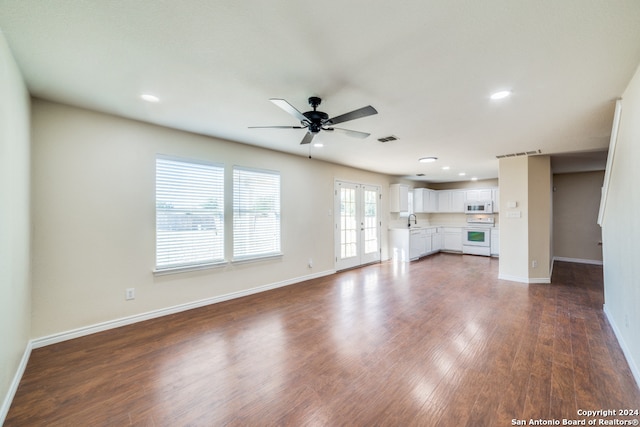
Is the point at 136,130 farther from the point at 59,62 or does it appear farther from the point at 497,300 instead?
the point at 497,300

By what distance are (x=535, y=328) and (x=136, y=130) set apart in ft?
17.8

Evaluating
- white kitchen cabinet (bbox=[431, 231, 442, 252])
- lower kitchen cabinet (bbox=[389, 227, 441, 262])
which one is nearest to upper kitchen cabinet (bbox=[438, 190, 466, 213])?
white kitchen cabinet (bbox=[431, 231, 442, 252])

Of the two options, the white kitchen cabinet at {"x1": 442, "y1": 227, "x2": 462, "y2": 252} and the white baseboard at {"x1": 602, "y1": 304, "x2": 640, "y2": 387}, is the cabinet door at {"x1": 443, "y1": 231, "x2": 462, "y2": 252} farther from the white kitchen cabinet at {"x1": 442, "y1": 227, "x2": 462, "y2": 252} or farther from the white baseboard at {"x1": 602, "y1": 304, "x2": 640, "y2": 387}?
the white baseboard at {"x1": 602, "y1": 304, "x2": 640, "y2": 387}

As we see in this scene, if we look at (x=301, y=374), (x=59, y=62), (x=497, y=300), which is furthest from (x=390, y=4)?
(x=497, y=300)

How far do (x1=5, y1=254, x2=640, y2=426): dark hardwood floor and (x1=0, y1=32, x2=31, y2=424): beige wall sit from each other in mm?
312

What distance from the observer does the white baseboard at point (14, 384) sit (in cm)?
177

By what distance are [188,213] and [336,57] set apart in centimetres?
289

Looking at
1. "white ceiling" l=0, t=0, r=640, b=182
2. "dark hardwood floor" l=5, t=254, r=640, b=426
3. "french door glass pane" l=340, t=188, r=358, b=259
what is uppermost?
"white ceiling" l=0, t=0, r=640, b=182

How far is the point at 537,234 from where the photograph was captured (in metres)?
5.00

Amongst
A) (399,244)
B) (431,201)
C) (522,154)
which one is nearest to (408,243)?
(399,244)

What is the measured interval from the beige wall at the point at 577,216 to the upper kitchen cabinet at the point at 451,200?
7.70 feet

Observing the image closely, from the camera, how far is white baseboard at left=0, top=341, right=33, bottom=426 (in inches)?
69.6
